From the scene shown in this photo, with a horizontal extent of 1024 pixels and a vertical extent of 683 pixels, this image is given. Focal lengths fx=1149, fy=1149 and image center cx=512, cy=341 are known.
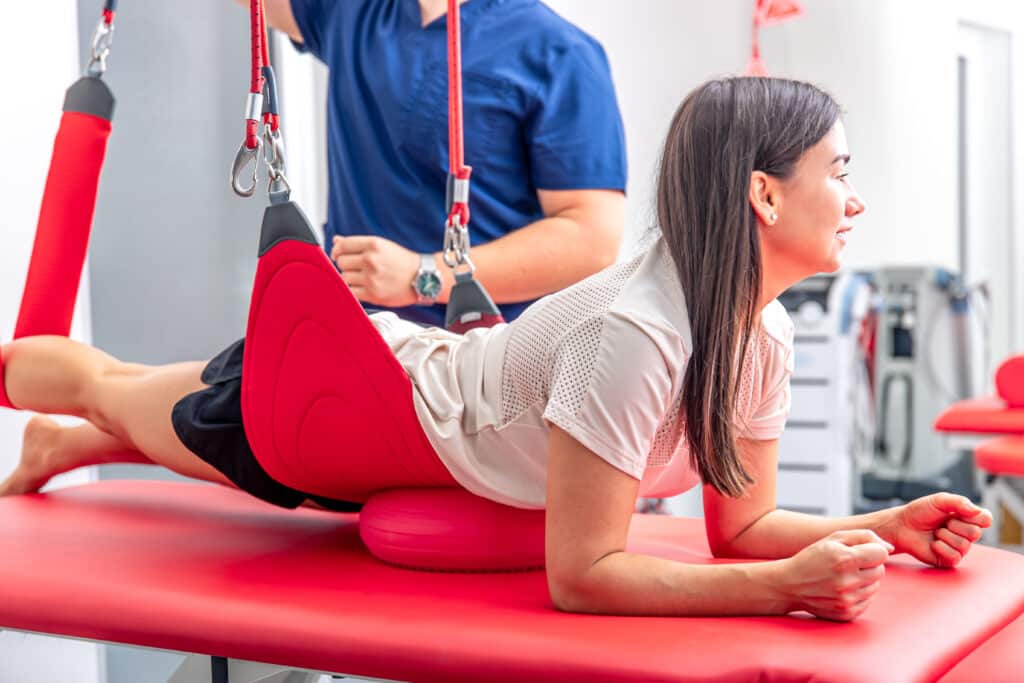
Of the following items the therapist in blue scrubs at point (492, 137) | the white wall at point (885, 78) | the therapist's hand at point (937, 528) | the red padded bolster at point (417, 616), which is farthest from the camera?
the white wall at point (885, 78)

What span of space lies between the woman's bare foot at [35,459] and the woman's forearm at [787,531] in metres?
1.03

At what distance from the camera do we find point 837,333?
375cm

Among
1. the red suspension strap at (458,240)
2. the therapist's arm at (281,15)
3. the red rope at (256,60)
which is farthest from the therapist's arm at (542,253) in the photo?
the therapist's arm at (281,15)

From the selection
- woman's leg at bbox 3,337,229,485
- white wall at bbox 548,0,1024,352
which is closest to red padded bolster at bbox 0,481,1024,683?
woman's leg at bbox 3,337,229,485

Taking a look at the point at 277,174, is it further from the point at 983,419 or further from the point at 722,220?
the point at 983,419

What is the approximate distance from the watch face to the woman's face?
0.65m

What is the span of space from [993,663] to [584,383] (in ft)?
1.39

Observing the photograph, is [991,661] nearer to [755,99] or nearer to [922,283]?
[755,99]

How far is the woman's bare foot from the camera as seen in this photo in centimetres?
174

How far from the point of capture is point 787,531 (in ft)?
4.23

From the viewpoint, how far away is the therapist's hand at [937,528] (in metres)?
1.22

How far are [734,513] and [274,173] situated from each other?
64 cm

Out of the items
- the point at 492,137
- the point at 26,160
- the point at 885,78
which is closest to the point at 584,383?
the point at 492,137

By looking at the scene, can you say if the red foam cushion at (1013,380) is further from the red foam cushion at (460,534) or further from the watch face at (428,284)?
the red foam cushion at (460,534)
